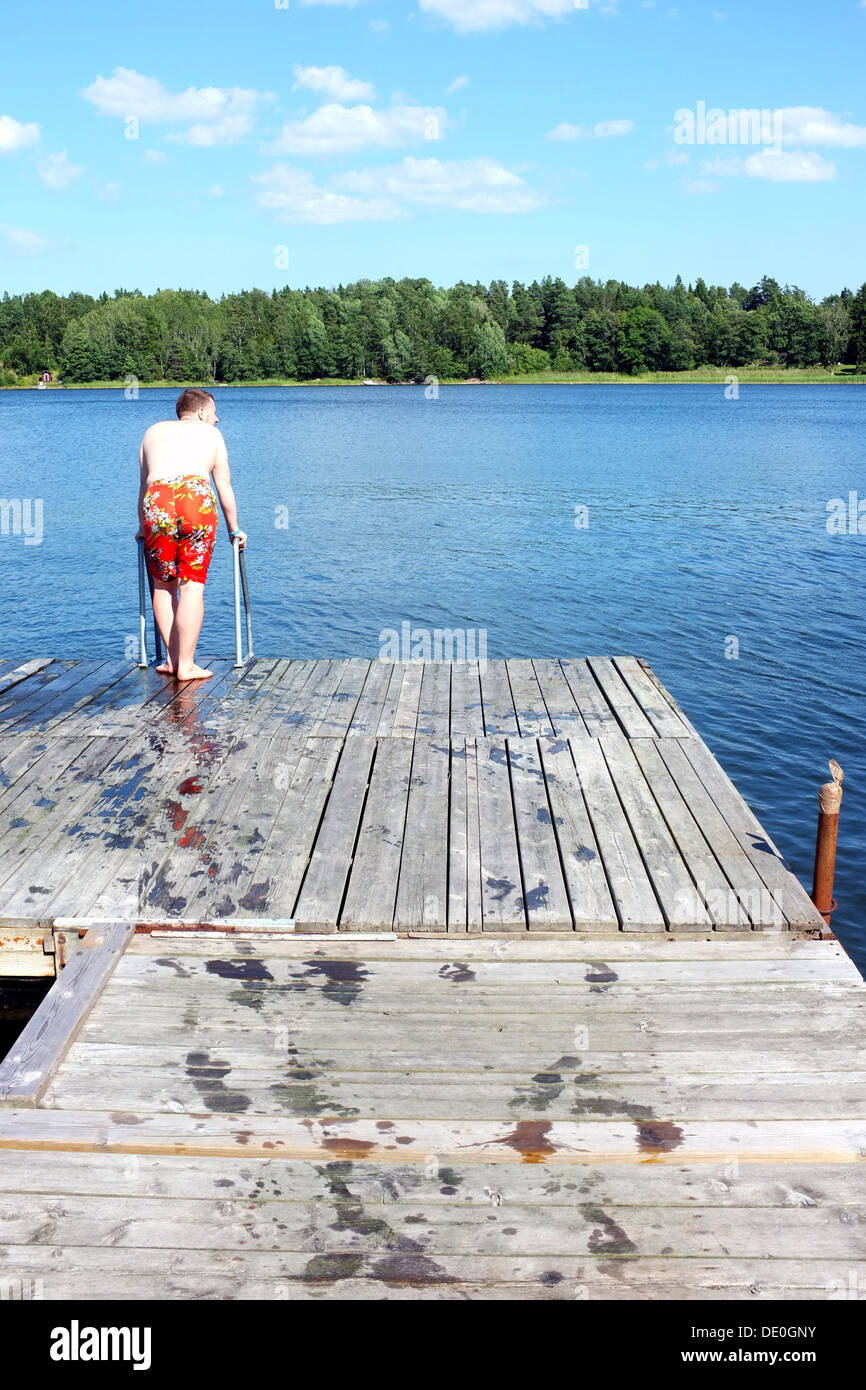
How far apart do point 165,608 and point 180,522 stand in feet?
2.52

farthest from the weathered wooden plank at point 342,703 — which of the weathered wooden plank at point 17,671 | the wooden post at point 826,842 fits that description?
the wooden post at point 826,842

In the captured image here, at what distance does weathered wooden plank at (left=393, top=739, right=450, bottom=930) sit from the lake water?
3212 millimetres

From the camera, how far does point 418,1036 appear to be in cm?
338

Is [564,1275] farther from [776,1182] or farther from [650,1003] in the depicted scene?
[650,1003]

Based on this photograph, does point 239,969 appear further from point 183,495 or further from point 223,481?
point 223,481

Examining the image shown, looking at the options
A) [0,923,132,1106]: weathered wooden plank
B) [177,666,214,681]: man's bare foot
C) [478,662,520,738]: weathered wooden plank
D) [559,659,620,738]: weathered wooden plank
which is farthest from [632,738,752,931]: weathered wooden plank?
[177,666,214,681]: man's bare foot

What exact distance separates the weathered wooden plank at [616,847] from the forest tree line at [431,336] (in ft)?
348

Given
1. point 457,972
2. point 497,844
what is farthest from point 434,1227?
point 497,844

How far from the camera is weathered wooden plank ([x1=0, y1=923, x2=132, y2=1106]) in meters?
3.12

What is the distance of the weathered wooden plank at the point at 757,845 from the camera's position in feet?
13.6

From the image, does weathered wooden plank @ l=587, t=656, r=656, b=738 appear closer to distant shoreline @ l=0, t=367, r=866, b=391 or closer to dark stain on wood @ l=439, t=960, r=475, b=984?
dark stain on wood @ l=439, t=960, r=475, b=984

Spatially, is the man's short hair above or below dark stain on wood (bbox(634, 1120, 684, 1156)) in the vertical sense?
above

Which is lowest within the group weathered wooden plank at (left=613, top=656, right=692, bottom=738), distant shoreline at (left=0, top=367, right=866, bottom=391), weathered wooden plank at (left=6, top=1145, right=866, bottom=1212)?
weathered wooden plank at (left=6, top=1145, right=866, bottom=1212)

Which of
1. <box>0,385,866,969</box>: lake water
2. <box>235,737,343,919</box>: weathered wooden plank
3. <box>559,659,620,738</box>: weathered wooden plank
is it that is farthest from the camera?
<box>0,385,866,969</box>: lake water
